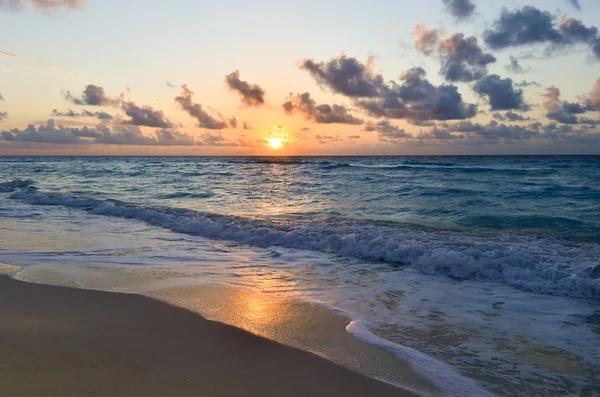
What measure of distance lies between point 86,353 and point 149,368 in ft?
2.28

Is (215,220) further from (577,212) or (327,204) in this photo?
(577,212)

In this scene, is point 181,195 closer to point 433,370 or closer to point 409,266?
point 409,266

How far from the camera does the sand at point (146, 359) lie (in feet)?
10.9

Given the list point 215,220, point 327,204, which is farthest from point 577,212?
point 215,220

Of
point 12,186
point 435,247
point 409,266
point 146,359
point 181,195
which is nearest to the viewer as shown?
point 146,359

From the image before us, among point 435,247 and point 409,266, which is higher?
point 435,247

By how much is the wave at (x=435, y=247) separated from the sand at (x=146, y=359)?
15.3 feet

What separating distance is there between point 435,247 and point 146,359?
686 centimetres

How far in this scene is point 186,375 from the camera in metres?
3.52

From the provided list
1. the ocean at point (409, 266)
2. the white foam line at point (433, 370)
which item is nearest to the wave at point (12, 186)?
the ocean at point (409, 266)

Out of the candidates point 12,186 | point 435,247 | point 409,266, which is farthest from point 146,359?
point 12,186

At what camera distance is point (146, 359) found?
3.80m

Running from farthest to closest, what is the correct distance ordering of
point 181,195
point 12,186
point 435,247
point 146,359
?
1. point 12,186
2. point 181,195
3. point 435,247
4. point 146,359

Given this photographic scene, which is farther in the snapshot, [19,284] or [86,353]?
[19,284]
